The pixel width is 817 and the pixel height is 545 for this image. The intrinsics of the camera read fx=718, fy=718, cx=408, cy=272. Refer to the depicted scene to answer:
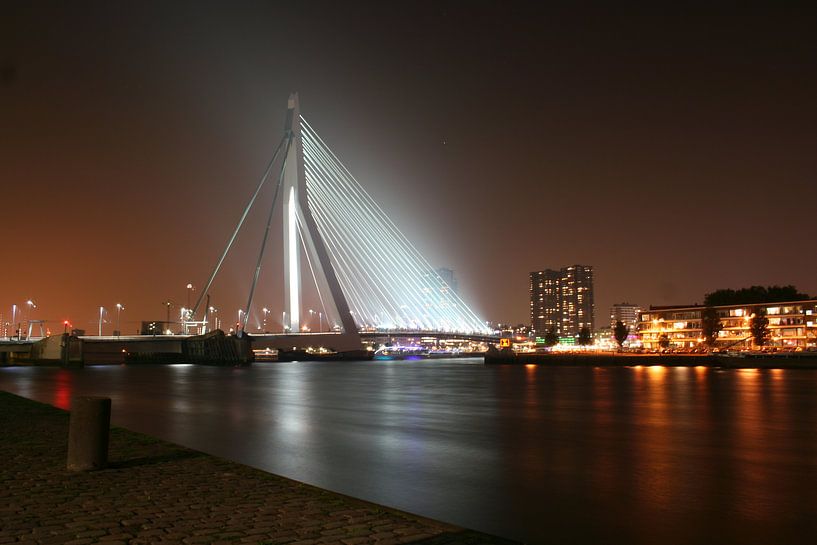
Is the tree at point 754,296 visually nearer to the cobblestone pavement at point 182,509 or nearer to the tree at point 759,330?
the tree at point 759,330

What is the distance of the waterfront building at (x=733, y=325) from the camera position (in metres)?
98.8

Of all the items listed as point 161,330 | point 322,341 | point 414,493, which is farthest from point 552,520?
point 161,330

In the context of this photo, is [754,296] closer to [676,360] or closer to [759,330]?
[759,330]

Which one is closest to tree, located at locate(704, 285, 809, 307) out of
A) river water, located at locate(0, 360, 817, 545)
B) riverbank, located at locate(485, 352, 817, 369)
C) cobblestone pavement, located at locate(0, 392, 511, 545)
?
riverbank, located at locate(485, 352, 817, 369)

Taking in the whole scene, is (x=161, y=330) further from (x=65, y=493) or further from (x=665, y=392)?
(x=65, y=493)

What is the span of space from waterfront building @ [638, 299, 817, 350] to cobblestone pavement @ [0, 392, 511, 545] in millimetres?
98695

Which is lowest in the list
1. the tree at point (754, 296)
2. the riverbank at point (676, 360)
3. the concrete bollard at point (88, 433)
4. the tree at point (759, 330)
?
the riverbank at point (676, 360)

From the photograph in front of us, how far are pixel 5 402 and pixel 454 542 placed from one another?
623 inches

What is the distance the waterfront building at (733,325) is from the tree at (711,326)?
7.44 ft

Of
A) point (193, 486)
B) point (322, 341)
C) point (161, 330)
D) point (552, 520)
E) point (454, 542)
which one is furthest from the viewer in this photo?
point (161, 330)

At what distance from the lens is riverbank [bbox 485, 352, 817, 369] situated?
213 feet

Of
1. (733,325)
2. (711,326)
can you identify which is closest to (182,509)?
(711,326)

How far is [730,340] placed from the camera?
348 ft

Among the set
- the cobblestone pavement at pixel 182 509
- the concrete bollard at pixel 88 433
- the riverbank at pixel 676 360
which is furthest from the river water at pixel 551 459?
the riverbank at pixel 676 360
